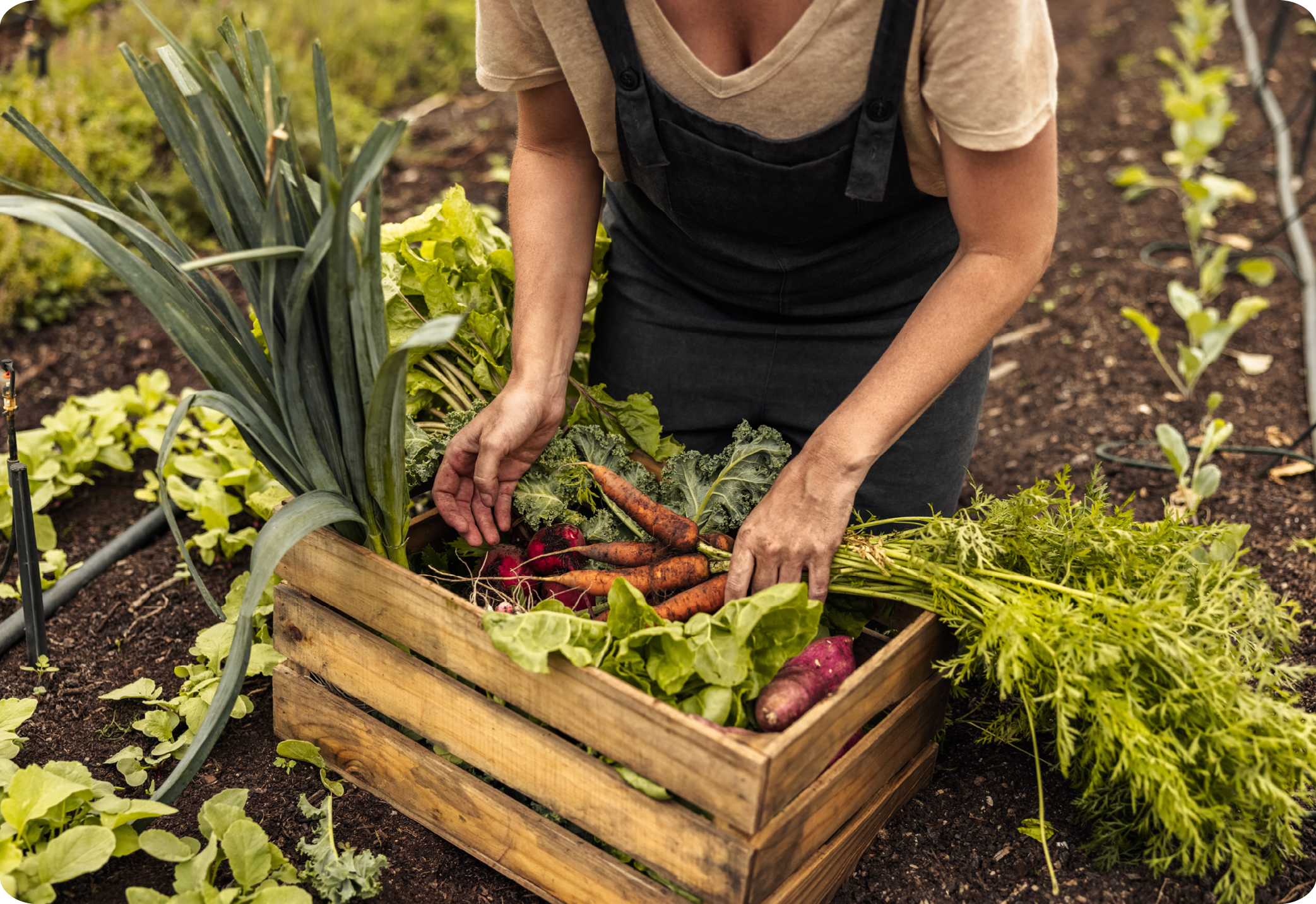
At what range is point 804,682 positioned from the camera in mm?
1455

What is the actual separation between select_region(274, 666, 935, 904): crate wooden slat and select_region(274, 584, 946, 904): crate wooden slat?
0.11 ft

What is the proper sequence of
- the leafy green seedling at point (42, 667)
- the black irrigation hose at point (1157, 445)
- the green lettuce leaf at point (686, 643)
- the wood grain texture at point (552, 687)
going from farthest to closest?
1. the black irrigation hose at point (1157, 445)
2. the leafy green seedling at point (42, 667)
3. the green lettuce leaf at point (686, 643)
4. the wood grain texture at point (552, 687)

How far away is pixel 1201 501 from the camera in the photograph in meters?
2.57

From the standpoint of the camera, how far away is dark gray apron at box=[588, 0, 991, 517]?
1.65 metres

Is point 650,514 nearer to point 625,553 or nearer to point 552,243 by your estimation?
point 625,553

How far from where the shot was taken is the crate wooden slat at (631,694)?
4.18ft

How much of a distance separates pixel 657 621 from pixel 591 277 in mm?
1018

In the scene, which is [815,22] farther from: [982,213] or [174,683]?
[174,683]

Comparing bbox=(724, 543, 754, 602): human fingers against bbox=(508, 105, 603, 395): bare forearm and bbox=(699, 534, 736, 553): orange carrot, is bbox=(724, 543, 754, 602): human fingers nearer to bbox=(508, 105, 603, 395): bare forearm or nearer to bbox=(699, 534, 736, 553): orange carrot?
bbox=(699, 534, 736, 553): orange carrot

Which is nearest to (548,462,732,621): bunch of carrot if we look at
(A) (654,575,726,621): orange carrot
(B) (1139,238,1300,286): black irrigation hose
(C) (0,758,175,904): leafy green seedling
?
(A) (654,575,726,621): orange carrot

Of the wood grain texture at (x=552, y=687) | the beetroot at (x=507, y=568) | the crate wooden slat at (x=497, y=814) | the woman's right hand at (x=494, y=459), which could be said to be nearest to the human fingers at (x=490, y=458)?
the woman's right hand at (x=494, y=459)

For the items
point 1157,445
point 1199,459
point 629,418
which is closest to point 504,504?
point 629,418

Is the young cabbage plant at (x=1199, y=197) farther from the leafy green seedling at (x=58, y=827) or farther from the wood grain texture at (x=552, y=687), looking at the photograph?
the leafy green seedling at (x=58, y=827)

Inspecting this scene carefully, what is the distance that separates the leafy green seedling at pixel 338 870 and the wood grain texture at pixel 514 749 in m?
0.20
